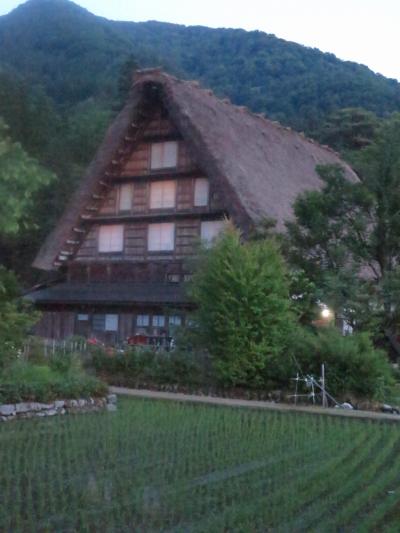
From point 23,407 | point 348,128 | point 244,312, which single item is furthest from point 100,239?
point 348,128

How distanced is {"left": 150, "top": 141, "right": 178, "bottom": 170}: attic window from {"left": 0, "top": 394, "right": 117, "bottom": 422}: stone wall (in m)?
14.1

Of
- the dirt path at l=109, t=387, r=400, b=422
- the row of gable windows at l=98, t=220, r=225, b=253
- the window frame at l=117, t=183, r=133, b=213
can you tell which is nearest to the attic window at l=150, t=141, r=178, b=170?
the window frame at l=117, t=183, r=133, b=213

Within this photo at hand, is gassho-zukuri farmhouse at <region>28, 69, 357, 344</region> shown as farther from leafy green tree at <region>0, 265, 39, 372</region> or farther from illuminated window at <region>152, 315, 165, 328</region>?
leafy green tree at <region>0, 265, 39, 372</region>

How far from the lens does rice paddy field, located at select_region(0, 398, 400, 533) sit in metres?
6.76

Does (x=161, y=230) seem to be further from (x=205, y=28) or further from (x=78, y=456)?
(x=205, y=28)

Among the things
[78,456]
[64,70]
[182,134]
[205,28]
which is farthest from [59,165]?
[205,28]

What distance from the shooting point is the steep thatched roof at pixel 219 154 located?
83.0 feet

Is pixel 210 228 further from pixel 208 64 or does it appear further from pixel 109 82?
pixel 208 64

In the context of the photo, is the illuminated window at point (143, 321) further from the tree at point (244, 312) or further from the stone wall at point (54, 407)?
the stone wall at point (54, 407)

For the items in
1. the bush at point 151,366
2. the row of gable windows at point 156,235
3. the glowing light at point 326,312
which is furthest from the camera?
the row of gable windows at point 156,235

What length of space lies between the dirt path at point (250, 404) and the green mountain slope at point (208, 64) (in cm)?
4002

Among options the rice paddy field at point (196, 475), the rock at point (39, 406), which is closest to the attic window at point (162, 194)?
the rock at point (39, 406)

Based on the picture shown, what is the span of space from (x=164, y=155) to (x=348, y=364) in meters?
13.8

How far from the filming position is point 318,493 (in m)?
7.85
